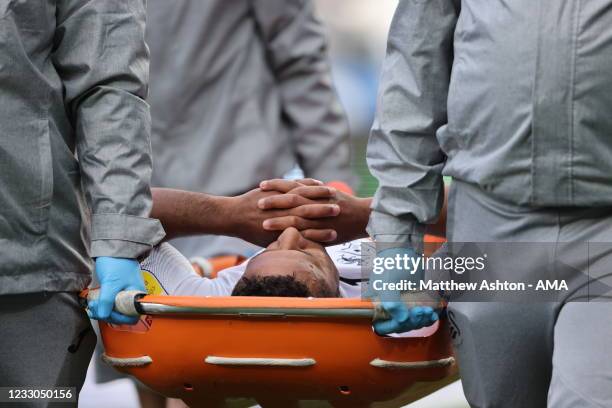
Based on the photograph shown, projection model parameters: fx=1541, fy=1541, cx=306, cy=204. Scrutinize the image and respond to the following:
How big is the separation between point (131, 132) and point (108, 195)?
0.16 meters

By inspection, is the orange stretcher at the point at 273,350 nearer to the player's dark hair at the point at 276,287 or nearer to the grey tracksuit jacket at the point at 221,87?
the player's dark hair at the point at 276,287

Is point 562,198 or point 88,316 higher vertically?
point 562,198

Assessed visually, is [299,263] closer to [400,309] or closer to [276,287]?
[276,287]

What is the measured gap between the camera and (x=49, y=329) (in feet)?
11.6

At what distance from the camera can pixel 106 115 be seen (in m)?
3.58

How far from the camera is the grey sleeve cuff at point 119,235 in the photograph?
11.7ft

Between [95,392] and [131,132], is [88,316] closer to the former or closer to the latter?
[131,132]

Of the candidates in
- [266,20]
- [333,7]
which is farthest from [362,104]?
[266,20]

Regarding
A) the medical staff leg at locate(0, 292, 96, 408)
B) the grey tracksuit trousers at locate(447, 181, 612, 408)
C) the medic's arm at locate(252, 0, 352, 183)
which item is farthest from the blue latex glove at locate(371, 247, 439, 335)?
the medic's arm at locate(252, 0, 352, 183)

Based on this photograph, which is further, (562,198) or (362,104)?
(362,104)

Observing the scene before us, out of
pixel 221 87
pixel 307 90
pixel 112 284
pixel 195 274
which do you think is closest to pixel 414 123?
pixel 112 284

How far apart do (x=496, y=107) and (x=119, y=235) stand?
3.02 ft

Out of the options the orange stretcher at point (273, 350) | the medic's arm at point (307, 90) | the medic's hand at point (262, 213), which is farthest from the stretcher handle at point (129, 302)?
the medic's arm at point (307, 90)

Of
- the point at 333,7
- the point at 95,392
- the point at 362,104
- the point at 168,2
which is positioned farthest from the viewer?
the point at 333,7
